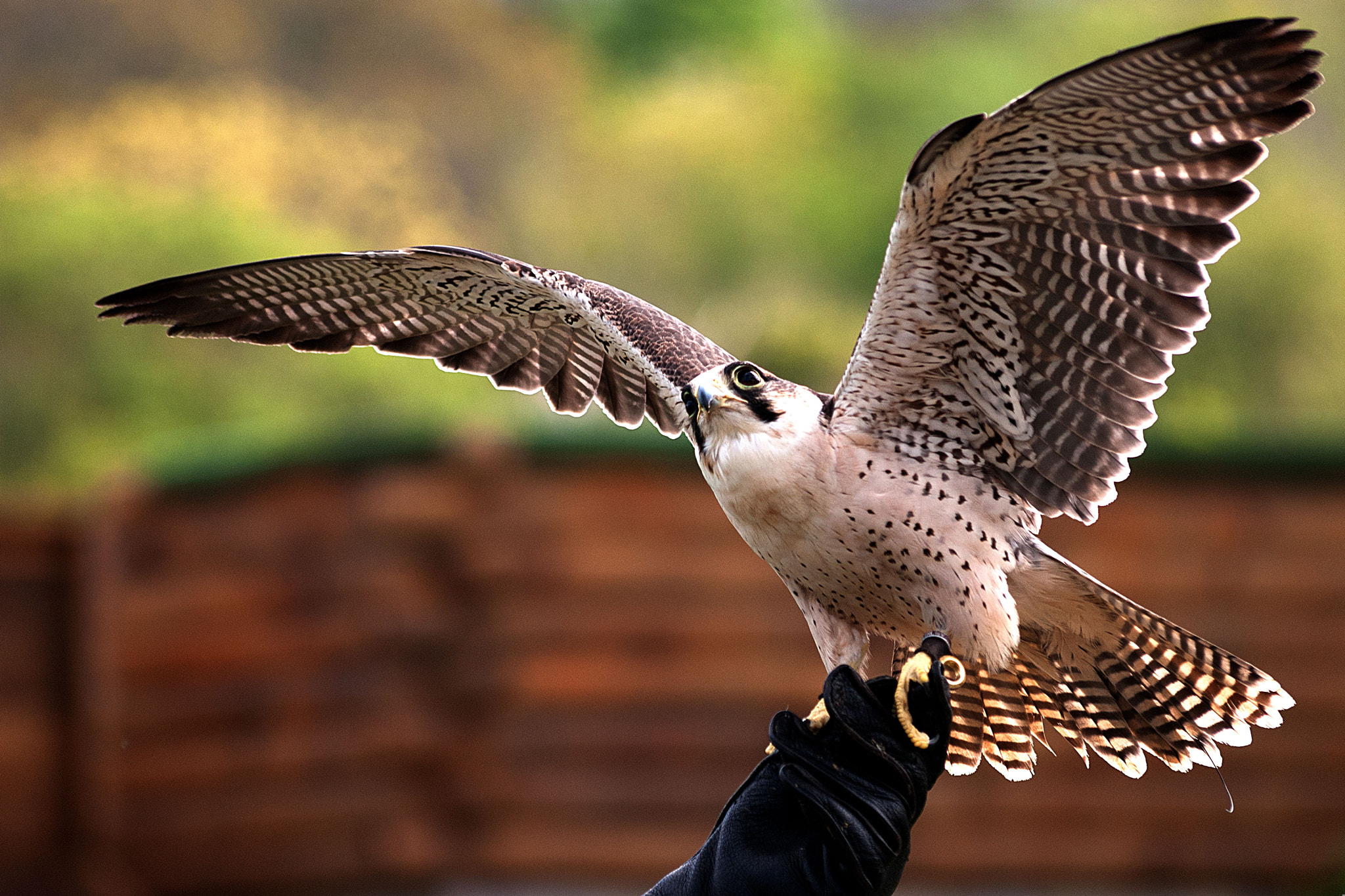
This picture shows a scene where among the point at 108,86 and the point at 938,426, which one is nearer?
the point at 938,426

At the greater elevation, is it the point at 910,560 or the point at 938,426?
the point at 938,426

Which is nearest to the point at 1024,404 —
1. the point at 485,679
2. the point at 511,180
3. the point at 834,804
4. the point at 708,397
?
the point at 708,397

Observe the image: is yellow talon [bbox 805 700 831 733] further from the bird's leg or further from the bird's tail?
the bird's tail

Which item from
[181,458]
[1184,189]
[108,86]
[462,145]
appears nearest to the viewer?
[1184,189]

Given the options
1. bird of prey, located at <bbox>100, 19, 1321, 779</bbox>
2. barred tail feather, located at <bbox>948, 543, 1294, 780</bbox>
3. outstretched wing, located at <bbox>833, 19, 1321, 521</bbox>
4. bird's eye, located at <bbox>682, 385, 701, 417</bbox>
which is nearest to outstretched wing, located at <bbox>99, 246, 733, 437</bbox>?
bird of prey, located at <bbox>100, 19, 1321, 779</bbox>

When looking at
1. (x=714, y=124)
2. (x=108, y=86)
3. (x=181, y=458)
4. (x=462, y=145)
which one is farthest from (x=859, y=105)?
(x=181, y=458)

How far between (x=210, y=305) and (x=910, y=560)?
6.52ft

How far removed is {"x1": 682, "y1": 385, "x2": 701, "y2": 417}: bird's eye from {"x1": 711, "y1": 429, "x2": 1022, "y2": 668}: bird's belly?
187 millimetres

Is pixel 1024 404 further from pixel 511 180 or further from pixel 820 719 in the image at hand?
pixel 511 180

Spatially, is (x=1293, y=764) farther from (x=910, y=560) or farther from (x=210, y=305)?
(x=210, y=305)

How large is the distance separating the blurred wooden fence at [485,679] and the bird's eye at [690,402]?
15.5ft

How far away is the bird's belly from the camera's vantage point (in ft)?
11.4

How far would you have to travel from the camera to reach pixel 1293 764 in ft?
28.6

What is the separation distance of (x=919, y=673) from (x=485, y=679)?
5419mm
